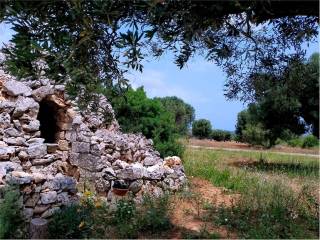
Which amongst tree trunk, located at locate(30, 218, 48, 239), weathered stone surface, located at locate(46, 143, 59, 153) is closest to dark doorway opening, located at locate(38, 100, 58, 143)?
weathered stone surface, located at locate(46, 143, 59, 153)

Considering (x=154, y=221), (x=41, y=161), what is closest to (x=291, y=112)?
(x=41, y=161)

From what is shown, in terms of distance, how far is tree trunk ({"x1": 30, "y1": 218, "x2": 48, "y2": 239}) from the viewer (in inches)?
282

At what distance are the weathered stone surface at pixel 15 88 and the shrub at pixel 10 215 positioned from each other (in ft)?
16.2

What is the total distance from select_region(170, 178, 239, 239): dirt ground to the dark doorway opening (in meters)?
4.20

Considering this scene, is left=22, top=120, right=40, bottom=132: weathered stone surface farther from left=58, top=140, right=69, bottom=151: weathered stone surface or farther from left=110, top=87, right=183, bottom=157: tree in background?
left=110, top=87, right=183, bottom=157: tree in background

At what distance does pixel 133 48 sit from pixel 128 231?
3845 mm

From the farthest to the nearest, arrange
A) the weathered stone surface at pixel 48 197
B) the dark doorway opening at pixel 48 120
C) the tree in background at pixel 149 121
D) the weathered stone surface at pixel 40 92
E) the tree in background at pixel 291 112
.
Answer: the tree in background at pixel 291 112 < the tree in background at pixel 149 121 < the dark doorway opening at pixel 48 120 < the weathered stone surface at pixel 40 92 < the weathered stone surface at pixel 48 197

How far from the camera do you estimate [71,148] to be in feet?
41.2

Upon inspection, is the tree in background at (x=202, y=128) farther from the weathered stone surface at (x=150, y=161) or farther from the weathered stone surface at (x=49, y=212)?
the weathered stone surface at (x=49, y=212)

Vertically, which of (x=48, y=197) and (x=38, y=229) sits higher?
(x=48, y=197)

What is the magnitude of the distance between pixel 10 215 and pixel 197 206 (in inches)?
154

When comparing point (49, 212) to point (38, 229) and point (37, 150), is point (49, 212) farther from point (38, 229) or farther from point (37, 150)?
point (37, 150)

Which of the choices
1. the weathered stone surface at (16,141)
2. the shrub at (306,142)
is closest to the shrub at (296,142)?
the shrub at (306,142)

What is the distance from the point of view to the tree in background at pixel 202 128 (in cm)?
4340
